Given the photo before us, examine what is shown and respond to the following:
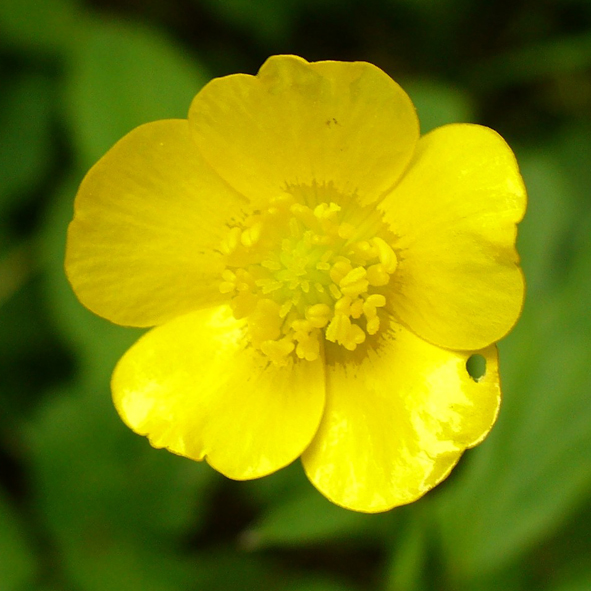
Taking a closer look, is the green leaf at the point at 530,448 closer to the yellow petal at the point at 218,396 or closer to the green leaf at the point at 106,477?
the yellow petal at the point at 218,396

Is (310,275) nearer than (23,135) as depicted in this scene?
Yes

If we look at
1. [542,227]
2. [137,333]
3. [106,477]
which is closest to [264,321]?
[137,333]

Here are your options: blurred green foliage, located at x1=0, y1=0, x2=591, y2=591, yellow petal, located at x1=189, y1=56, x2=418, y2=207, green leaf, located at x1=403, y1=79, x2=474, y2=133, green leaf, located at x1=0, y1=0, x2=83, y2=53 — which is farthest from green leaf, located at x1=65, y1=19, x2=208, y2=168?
yellow petal, located at x1=189, y1=56, x2=418, y2=207

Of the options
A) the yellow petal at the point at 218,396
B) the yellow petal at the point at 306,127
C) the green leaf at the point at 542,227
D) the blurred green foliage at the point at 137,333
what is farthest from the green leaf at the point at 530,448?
the yellow petal at the point at 306,127

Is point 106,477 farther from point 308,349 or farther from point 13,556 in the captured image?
point 308,349

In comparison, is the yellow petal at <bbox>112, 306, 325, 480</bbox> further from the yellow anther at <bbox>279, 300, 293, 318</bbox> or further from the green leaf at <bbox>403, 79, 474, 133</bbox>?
the green leaf at <bbox>403, 79, 474, 133</bbox>

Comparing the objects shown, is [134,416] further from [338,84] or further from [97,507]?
[97,507]
